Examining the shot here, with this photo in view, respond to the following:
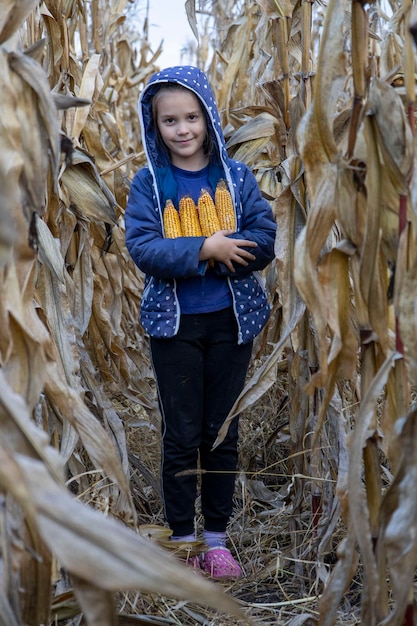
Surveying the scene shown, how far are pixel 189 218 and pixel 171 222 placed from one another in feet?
0.13

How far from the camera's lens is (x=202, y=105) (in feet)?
5.51

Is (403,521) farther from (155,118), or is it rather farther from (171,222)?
(155,118)

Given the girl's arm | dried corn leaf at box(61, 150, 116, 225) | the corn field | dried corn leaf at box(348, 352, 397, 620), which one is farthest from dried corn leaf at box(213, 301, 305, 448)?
dried corn leaf at box(61, 150, 116, 225)

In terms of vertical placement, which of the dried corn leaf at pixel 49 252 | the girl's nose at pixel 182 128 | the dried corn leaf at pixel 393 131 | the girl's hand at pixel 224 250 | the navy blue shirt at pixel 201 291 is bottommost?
the navy blue shirt at pixel 201 291

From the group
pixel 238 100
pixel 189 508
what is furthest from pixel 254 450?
pixel 238 100

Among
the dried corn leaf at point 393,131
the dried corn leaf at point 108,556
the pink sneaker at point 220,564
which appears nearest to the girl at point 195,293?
the pink sneaker at point 220,564

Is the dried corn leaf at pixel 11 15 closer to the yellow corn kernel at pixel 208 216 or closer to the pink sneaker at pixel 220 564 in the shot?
the yellow corn kernel at pixel 208 216

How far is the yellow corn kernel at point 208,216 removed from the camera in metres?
1.65

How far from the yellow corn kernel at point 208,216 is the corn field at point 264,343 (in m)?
0.20

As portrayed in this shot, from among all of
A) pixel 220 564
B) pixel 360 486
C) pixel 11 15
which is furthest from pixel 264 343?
pixel 11 15

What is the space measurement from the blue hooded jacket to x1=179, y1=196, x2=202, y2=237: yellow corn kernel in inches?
1.3

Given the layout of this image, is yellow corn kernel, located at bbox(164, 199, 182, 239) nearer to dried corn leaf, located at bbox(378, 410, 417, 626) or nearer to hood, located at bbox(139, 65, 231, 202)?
hood, located at bbox(139, 65, 231, 202)

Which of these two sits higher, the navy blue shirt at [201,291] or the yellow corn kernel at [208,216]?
the yellow corn kernel at [208,216]

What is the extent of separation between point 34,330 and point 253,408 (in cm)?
146
